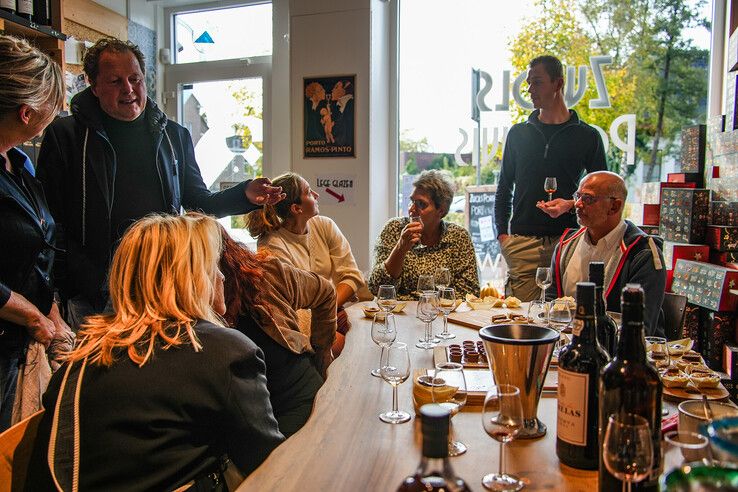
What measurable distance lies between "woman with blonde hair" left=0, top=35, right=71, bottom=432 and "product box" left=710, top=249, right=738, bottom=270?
3171mm

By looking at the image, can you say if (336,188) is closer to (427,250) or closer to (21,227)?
(427,250)

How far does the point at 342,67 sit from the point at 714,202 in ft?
7.87

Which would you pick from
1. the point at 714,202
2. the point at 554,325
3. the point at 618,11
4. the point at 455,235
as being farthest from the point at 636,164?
the point at 554,325

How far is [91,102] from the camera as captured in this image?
7.97 feet

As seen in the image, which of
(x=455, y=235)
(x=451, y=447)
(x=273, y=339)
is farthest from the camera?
(x=455, y=235)

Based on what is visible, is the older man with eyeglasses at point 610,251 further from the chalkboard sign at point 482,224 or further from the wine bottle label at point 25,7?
the wine bottle label at point 25,7

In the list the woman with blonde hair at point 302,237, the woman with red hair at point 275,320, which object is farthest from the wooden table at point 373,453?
the woman with blonde hair at point 302,237

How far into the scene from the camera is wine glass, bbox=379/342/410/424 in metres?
1.37

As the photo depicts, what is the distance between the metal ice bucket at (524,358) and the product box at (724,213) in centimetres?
253

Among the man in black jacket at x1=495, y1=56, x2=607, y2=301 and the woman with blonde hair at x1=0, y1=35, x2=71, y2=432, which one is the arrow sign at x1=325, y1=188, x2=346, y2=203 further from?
the woman with blonde hair at x1=0, y1=35, x2=71, y2=432

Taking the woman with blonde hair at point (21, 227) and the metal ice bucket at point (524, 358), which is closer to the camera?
the metal ice bucket at point (524, 358)

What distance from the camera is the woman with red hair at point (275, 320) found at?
1.87 m

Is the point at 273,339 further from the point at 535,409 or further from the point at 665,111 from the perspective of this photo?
the point at 665,111

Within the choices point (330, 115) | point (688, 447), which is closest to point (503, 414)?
point (688, 447)
